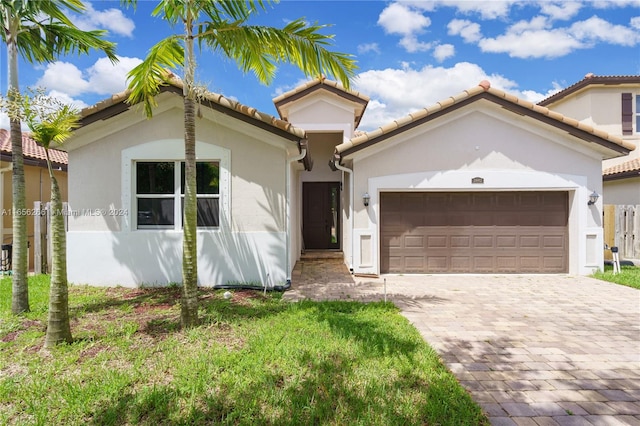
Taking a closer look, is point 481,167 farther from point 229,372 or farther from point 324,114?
point 229,372

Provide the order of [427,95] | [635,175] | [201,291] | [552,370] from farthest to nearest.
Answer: [427,95]
[635,175]
[201,291]
[552,370]

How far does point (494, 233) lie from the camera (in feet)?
31.5

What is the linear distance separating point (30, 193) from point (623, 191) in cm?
2309

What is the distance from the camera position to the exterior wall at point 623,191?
504 inches

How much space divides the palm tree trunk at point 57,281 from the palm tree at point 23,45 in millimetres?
1873

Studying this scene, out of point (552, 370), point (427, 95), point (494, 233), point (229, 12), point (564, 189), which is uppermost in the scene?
point (427, 95)

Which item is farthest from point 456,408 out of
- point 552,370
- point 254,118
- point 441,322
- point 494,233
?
point 494,233

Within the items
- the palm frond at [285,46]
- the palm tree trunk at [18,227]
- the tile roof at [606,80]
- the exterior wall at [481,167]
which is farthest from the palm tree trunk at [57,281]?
the tile roof at [606,80]

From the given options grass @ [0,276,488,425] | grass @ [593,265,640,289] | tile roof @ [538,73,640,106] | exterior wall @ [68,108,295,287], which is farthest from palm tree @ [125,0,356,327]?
tile roof @ [538,73,640,106]

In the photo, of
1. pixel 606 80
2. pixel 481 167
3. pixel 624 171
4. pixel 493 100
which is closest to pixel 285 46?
pixel 493 100

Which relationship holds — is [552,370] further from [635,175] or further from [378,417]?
[635,175]

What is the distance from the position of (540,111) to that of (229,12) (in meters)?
8.25

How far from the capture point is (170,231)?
26.2ft

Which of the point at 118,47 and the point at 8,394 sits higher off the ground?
the point at 118,47
